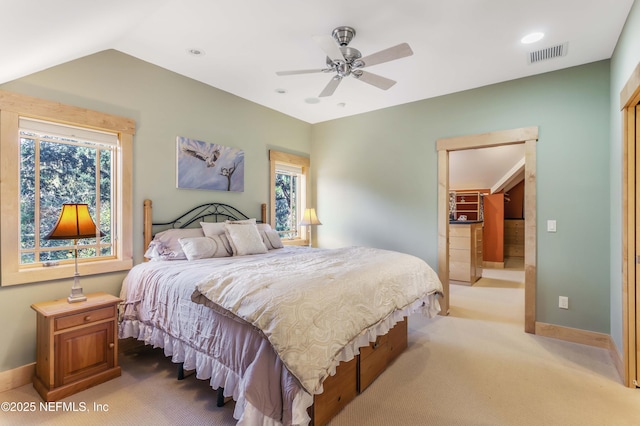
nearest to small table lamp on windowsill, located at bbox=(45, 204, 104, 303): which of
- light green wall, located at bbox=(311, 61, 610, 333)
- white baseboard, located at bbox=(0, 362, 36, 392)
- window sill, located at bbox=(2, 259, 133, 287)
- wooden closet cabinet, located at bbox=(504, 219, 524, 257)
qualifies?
window sill, located at bbox=(2, 259, 133, 287)

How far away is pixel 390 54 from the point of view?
7.92 ft

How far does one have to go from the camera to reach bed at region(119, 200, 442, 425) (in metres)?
1.59

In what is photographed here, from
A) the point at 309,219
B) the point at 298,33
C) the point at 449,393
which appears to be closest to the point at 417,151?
the point at 309,219

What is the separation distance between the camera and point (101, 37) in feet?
7.98

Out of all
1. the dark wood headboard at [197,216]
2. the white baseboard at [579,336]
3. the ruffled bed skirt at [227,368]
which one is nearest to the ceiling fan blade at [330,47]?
the ruffled bed skirt at [227,368]

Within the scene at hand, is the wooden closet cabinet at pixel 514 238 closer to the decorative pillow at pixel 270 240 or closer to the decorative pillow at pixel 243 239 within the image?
the decorative pillow at pixel 270 240

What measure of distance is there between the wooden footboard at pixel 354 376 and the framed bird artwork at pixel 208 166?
268 cm

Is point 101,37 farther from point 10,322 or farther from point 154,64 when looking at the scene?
point 10,322

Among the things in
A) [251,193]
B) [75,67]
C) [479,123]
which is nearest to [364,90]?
[479,123]

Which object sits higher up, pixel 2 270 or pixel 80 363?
pixel 2 270

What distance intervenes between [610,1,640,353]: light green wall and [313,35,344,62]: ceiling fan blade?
7.06ft

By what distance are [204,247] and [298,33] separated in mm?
2216

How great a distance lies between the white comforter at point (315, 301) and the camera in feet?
5.23

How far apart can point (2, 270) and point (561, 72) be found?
557 centimetres
